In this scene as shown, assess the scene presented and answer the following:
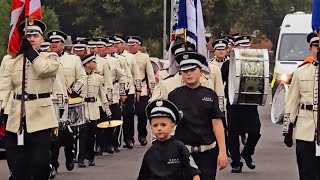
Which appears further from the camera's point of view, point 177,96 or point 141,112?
point 141,112

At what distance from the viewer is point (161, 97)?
10773 mm

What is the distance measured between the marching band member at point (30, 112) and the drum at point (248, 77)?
5.50m

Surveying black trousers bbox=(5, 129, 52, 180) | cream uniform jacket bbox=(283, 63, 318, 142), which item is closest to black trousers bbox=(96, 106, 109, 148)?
black trousers bbox=(5, 129, 52, 180)

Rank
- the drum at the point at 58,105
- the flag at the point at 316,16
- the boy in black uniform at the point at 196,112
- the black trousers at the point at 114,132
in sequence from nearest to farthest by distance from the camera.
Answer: the boy in black uniform at the point at 196,112 → the flag at the point at 316,16 → the drum at the point at 58,105 → the black trousers at the point at 114,132

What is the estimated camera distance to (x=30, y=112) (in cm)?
1216

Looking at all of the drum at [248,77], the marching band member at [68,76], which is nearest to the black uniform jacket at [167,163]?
the marching band member at [68,76]

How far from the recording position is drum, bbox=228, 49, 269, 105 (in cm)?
1725

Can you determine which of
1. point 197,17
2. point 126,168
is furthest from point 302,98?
point 126,168

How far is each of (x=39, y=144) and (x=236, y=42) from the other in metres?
6.86

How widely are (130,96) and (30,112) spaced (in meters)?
10.3

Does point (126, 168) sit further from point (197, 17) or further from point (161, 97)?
point (161, 97)

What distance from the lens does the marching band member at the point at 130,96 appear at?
2209 cm

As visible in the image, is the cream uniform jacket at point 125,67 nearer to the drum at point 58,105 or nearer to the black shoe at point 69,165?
the black shoe at point 69,165

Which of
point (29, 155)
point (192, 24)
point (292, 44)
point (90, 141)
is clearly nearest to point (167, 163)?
point (29, 155)
